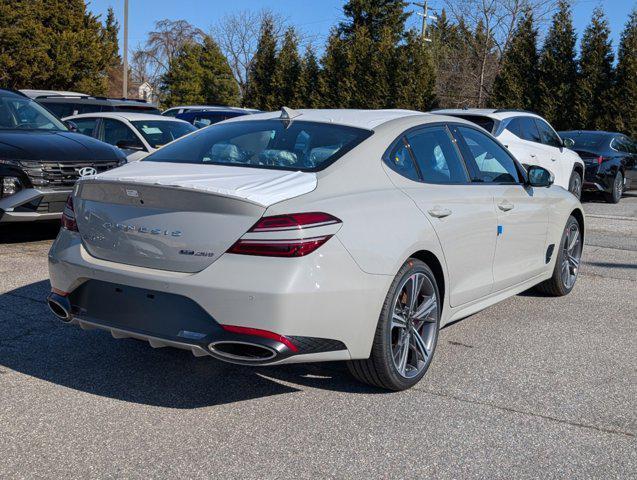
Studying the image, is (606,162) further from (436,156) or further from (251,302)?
(251,302)

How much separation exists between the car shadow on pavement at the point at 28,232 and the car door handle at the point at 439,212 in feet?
17.9

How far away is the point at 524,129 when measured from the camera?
12062 mm

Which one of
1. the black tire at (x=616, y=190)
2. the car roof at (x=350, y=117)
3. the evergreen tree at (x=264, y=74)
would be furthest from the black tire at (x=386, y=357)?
the evergreen tree at (x=264, y=74)

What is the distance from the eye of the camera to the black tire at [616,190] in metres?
16.0

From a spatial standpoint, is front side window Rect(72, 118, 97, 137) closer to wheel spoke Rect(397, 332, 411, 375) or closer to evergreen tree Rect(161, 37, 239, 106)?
wheel spoke Rect(397, 332, 411, 375)

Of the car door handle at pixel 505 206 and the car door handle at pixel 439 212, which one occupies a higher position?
the car door handle at pixel 439 212

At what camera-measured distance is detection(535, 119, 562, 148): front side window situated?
41.7 ft

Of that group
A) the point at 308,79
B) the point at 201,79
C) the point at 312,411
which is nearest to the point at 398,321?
the point at 312,411

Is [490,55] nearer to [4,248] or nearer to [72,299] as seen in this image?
[4,248]

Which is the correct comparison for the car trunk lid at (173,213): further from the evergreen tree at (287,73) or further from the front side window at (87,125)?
the evergreen tree at (287,73)

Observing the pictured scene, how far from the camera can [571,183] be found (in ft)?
45.8

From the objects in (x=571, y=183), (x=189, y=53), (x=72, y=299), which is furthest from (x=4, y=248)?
(x=189, y=53)

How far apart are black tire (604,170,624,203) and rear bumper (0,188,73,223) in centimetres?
1188

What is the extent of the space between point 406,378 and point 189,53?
4660 centimetres
